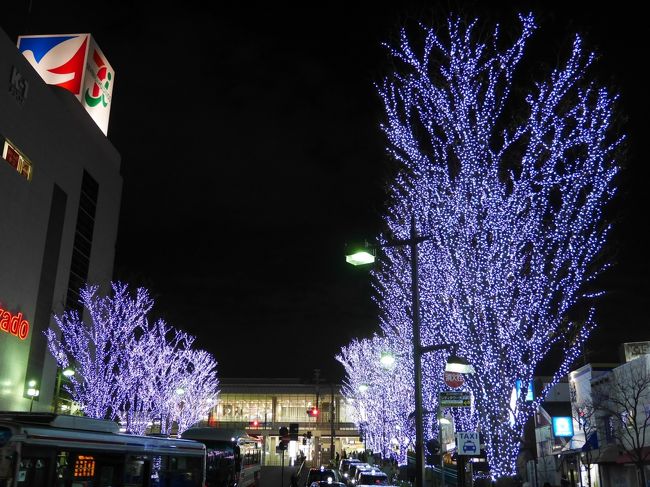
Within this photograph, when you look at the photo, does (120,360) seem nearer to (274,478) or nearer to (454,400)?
(274,478)

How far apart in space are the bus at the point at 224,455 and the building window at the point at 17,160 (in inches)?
813

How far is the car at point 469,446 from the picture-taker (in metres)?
11.9

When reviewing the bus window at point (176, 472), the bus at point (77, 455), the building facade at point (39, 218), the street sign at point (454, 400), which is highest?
the building facade at point (39, 218)

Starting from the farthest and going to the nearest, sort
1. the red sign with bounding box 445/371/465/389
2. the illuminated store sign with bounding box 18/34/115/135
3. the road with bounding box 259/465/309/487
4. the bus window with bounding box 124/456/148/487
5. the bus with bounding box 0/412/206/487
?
the illuminated store sign with bounding box 18/34/115/135, the road with bounding box 259/465/309/487, the red sign with bounding box 445/371/465/389, the bus window with bounding box 124/456/148/487, the bus with bounding box 0/412/206/487

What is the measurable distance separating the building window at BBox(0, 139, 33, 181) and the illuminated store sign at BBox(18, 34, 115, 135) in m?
12.7

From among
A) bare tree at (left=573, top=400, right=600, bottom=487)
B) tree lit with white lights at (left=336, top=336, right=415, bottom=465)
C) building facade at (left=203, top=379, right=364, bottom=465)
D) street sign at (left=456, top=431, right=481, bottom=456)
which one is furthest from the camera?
building facade at (left=203, top=379, right=364, bottom=465)

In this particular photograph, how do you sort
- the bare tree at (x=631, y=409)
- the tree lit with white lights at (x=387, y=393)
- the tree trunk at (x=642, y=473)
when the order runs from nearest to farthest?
the tree trunk at (x=642, y=473), the bare tree at (x=631, y=409), the tree lit with white lights at (x=387, y=393)

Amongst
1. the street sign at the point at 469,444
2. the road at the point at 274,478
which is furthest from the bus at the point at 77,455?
the road at the point at 274,478

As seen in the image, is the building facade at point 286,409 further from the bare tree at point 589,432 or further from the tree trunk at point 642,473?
the tree trunk at point 642,473

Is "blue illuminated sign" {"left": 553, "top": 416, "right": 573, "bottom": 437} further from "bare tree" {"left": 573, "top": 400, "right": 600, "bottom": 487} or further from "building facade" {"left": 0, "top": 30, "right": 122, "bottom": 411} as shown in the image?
"building facade" {"left": 0, "top": 30, "right": 122, "bottom": 411}

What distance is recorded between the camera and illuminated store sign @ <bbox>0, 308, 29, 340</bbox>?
3378cm

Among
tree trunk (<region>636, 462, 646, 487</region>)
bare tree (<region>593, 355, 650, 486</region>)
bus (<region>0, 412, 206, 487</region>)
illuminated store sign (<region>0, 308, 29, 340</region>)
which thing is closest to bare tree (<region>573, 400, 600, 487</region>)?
bare tree (<region>593, 355, 650, 486</region>)

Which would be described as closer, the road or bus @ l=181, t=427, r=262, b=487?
bus @ l=181, t=427, r=262, b=487

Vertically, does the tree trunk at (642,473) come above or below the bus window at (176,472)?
below
